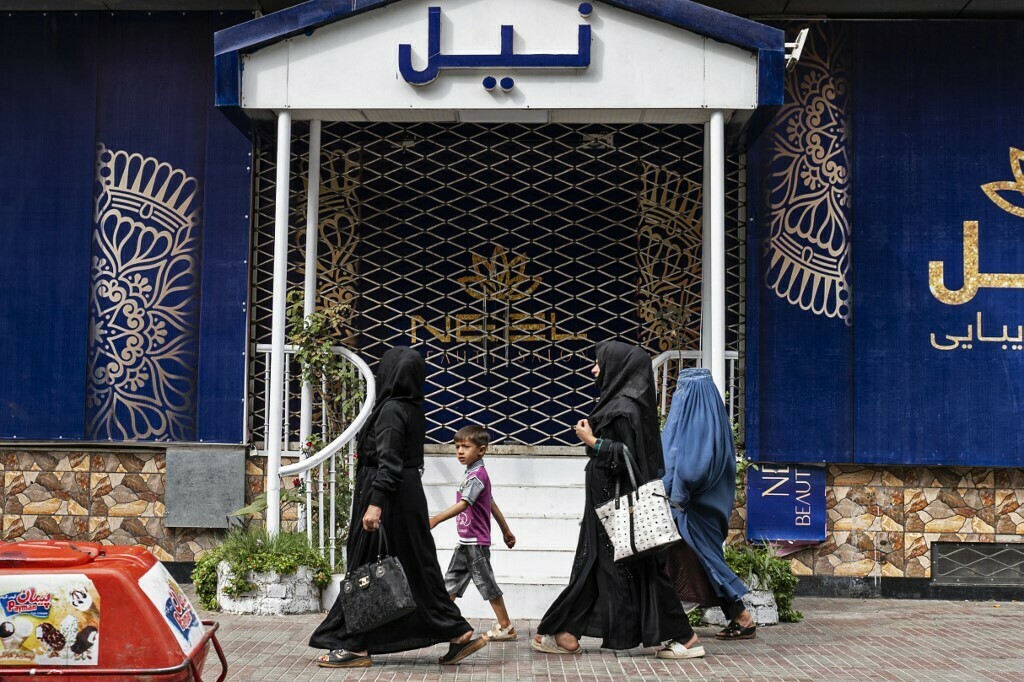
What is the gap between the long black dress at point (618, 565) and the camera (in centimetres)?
587

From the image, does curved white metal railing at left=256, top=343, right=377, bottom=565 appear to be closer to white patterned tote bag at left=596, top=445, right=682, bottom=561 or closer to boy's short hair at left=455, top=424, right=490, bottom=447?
boy's short hair at left=455, top=424, right=490, bottom=447

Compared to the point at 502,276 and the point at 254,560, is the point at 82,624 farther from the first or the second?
the point at 502,276

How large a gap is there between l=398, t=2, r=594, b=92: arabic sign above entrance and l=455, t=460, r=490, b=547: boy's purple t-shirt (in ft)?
8.03

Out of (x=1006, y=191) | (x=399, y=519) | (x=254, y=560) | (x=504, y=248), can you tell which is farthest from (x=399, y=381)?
(x=1006, y=191)

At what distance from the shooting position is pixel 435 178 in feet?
29.3

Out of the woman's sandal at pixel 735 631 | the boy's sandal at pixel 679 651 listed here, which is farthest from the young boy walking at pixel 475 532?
the woman's sandal at pixel 735 631

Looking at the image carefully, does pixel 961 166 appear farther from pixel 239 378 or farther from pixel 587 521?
pixel 239 378

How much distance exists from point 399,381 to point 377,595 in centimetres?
105

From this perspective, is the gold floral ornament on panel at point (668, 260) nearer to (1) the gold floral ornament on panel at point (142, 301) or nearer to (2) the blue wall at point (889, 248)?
(2) the blue wall at point (889, 248)

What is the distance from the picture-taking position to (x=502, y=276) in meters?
8.93

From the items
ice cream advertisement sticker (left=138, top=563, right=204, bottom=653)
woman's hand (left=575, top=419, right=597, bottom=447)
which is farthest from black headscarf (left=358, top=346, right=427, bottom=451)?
ice cream advertisement sticker (left=138, top=563, right=204, bottom=653)

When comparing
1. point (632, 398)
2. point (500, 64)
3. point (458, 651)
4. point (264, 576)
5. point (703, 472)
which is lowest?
point (458, 651)

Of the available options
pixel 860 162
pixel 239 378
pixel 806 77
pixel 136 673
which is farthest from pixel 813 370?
pixel 136 673

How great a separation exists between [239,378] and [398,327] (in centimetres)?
128
